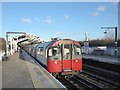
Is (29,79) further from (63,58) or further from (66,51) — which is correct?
(66,51)

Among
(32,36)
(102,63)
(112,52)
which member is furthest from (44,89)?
(32,36)

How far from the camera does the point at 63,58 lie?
18078mm

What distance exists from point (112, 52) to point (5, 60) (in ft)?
68.2

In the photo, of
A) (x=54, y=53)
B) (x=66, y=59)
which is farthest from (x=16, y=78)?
(x=66, y=59)

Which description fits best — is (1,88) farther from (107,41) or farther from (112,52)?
(107,41)

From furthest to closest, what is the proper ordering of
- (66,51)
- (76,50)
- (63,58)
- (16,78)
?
(76,50) → (66,51) → (63,58) → (16,78)

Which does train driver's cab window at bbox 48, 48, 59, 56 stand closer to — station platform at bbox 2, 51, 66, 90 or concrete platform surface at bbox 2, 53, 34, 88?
station platform at bbox 2, 51, 66, 90

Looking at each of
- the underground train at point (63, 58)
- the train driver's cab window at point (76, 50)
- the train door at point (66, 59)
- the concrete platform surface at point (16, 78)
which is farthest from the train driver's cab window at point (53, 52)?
the concrete platform surface at point (16, 78)

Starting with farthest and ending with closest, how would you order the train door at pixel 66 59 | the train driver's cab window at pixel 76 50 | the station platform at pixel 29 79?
the train driver's cab window at pixel 76 50 → the train door at pixel 66 59 → the station platform at pixel 29 79

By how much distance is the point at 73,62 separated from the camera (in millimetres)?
18219

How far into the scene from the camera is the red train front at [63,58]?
59.1 feet

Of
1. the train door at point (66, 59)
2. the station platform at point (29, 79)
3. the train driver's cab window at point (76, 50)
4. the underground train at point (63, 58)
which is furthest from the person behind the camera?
the train driver's cab window at point (76, 50)

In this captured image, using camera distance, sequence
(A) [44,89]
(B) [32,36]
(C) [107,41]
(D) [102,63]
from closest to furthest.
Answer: (A) [44,89], (D) [102,63], (B) [32,36], (C) [107,41]

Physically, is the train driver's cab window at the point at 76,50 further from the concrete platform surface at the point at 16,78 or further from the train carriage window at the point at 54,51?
the concrete platform surface at the point at 16,78
